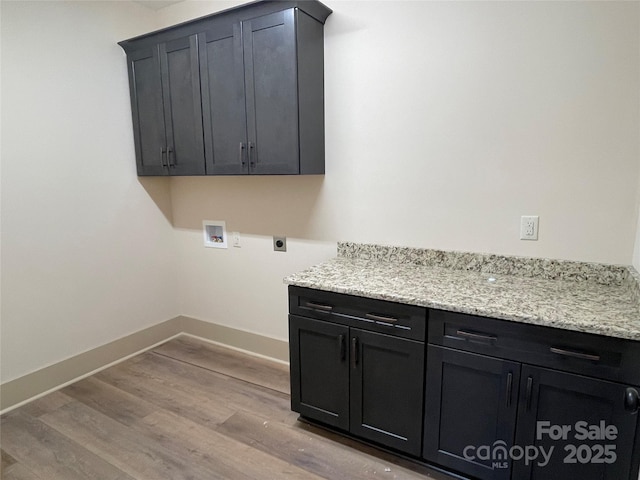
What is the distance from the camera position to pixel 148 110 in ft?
9.16

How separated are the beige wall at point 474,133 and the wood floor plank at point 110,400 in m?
1.28

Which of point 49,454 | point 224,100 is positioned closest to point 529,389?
point 224,100

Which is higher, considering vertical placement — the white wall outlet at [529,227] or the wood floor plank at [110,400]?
the white wall outlet at [529,227]

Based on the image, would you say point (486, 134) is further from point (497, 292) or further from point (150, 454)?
point (150, 454)

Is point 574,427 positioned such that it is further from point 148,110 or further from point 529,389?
point 148,110

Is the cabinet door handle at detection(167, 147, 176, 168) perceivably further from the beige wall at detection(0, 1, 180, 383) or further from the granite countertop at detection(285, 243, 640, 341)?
the granite countertop at detection(285, 243, 640, 341)

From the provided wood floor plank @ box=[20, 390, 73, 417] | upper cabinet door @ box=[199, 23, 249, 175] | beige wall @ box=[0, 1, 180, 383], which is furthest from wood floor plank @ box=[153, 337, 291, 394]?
upper cabinet door @ box=[199, 23, 249, 175]

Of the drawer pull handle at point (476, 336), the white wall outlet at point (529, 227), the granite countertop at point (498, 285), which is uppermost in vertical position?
the white wall outlet at point (529, 227)

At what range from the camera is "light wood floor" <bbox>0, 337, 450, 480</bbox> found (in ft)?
6.13

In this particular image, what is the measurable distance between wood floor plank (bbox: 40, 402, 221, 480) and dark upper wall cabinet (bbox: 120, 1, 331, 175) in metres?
1.63

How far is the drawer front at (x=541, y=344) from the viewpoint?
4.46 ft

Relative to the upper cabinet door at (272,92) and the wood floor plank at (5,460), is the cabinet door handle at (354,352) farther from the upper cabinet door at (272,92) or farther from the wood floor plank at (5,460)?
the wood floor plank at (5,460)

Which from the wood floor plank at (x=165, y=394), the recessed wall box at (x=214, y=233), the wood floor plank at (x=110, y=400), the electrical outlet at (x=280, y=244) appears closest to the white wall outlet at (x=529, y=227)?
the electrical outlet at (x=280, y=244)

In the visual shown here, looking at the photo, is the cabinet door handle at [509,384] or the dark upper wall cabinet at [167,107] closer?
the cabinet door handle at [509,384]
